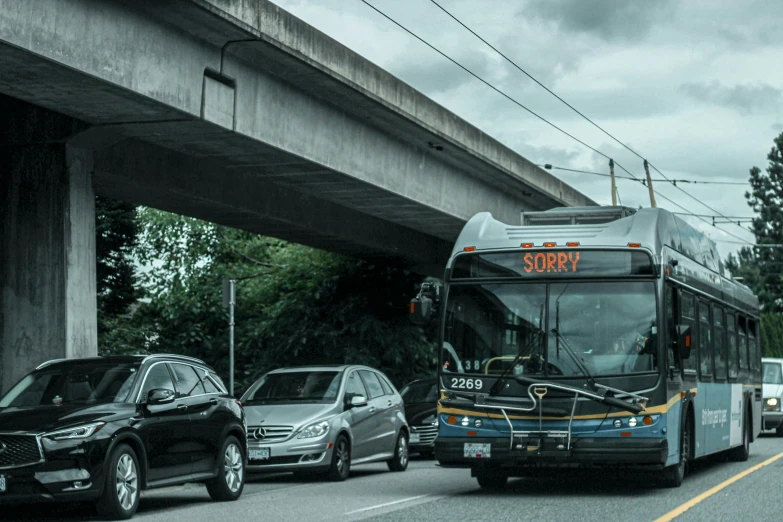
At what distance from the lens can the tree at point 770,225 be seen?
264 feet

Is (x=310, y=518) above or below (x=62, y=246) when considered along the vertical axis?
below

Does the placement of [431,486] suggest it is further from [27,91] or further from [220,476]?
[27,91]

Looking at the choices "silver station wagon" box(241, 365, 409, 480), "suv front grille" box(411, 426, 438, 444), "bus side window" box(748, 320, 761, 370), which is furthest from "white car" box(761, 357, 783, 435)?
"silver station wagon" box(241, 365, 409, 480)

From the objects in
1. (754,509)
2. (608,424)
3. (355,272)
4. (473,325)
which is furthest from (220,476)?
(355,272)

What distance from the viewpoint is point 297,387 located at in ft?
59.9

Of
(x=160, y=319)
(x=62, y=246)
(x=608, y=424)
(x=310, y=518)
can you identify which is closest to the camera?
(x=310, y=518)

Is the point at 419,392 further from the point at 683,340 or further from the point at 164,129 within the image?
the point at 683,340

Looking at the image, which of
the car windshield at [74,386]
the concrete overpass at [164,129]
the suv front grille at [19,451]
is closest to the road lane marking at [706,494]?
the car windshield at [74,386]

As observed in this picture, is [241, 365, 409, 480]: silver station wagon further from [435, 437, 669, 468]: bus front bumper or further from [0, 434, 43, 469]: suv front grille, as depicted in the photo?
[0, 434, 43, 469]: suv front grille

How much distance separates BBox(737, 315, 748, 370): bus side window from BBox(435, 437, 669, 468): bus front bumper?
7221mm

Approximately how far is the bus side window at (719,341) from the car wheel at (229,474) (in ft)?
23.0

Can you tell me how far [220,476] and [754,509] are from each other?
5633 mm

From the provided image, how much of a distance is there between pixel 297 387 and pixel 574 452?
18.7 ft

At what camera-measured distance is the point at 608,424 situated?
1361 centimetres
